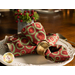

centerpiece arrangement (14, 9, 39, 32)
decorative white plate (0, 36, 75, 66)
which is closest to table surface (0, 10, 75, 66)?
centerpiece arrangement (14, 9, 39, 32)

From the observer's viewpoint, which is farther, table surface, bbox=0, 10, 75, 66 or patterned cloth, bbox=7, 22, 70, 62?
table surface, bbox=0, 10, 75, 66

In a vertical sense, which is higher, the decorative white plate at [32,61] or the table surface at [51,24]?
the table surface at [51,24]

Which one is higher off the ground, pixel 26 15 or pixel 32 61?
pixel 26 15

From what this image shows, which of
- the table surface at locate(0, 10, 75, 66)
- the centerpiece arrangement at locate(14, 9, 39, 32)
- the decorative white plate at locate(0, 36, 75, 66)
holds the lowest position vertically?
the decorative white plate at locate(0, 36, 75, 66)

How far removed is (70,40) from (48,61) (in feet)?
0.86

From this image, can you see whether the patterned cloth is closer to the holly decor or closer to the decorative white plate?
the decorative white plate

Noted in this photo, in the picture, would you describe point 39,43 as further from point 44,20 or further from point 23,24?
point 44,20

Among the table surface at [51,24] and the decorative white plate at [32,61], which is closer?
the decorative white plate at [32,61]

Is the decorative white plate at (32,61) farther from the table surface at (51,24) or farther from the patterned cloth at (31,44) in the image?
the table surface at (51,24)

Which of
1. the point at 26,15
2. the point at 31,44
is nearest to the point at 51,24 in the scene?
the point at 26,15

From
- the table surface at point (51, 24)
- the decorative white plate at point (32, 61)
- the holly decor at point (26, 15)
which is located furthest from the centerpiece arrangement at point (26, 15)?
the decorative white plate at point (32, 61)

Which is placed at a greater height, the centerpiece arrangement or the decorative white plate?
the centerpiece arrangement

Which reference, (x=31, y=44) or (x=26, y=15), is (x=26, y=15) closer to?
(x=26, y=15)

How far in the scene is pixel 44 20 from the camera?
110 cm
